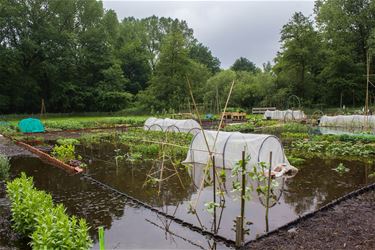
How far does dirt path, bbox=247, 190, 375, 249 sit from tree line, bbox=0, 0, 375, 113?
3086 cm

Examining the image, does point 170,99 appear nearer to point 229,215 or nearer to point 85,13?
point 85,13

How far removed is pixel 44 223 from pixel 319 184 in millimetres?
7266

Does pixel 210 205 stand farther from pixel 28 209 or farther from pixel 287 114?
pixel 287 114

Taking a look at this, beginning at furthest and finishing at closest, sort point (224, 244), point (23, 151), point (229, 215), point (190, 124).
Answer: point (190, 124), point (23, 151), point (229, 215), point (224, 244)

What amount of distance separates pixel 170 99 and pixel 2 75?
795 inches

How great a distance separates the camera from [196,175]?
399 inches

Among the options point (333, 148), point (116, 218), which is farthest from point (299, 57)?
point (116, 218)

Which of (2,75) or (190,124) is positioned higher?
(2,75)

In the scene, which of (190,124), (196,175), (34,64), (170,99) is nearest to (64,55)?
(34,64)

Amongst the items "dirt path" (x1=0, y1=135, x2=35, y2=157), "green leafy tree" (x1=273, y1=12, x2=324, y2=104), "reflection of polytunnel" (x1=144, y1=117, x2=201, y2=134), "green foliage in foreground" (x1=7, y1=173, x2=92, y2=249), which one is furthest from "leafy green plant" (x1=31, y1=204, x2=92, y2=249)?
"green leafy tree" (x1=273, y1=12, x2=324, y2=104)

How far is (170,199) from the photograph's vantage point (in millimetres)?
7895

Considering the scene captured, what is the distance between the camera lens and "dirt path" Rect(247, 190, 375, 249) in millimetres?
5000

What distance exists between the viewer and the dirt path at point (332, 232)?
500 centimetres

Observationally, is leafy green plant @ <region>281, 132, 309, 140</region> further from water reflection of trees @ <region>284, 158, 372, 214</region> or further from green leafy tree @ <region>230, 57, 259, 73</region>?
green leafy tree @ <region>230, 57, 259, 73</region>
